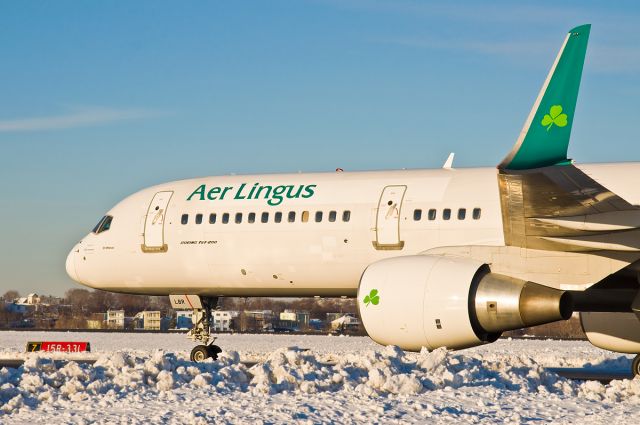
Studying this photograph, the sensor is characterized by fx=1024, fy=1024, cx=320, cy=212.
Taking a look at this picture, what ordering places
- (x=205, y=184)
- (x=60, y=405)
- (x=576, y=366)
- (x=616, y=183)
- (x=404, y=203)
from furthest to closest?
(x=576, y=366) < (x=205, y=184) < (x=404, y=203) < (x=616, y=183) < (x=60, y=405)

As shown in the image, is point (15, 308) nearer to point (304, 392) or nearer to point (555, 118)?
point (304, 392)

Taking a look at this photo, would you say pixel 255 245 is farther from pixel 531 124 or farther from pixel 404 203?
pixel 531 124

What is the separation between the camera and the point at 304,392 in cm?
1405

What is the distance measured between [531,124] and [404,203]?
540 centimetres

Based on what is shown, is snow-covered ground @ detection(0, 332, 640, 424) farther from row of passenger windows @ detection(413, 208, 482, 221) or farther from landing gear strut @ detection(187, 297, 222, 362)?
landing gear strut @ detection(187, 297, 222, 362)

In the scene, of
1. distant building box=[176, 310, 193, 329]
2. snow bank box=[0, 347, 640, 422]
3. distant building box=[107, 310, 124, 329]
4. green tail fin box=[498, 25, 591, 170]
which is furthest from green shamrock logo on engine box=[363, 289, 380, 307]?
distant building box=[176, 310, 193, 329]

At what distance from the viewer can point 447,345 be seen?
665 inches

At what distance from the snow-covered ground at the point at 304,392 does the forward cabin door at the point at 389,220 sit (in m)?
3.48

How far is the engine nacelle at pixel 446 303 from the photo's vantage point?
A: 644 inches

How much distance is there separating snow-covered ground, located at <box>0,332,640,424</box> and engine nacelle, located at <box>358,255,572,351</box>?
556 mm

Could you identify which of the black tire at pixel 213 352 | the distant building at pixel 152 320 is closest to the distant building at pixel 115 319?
the distant building at pixel 152 320

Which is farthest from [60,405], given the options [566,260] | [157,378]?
[566,260]

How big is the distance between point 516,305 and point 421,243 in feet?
11.6

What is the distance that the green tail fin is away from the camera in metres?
14.7
